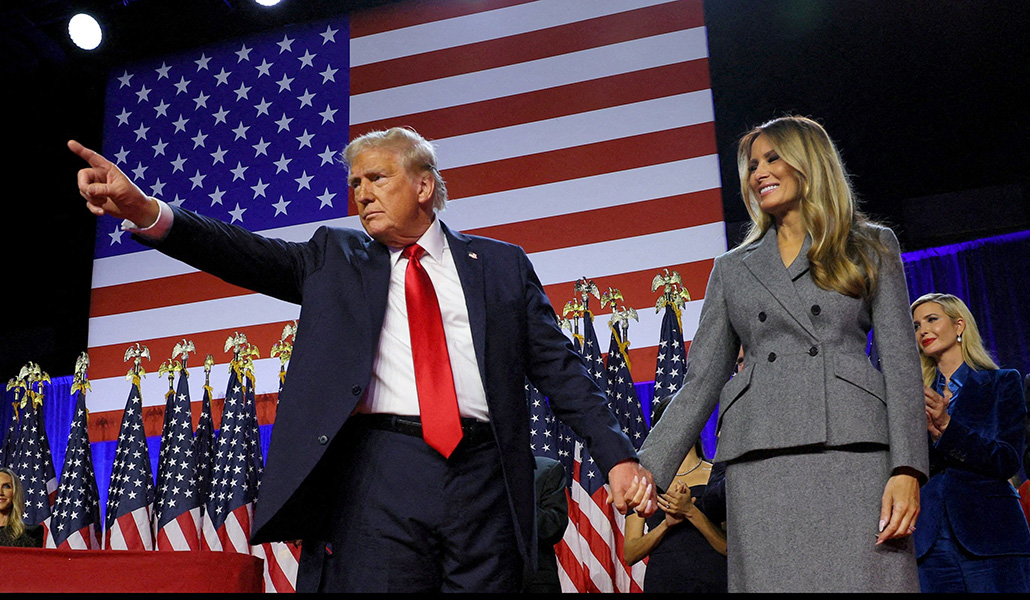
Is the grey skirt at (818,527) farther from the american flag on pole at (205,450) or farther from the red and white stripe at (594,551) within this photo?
the american flag on pole at (205,450)

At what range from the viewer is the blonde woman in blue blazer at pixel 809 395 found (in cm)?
161

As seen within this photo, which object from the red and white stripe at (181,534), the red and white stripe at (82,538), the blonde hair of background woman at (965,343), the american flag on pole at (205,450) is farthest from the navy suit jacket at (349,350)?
the red and white stripe at (82,538)

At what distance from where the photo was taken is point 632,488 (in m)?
1.80

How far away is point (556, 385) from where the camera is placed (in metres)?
1.98

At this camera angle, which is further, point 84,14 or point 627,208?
point 84,14

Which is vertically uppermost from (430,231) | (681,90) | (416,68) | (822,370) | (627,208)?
(416,68)

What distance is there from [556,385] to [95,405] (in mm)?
5516

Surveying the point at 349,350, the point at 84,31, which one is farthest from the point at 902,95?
the point at 84,31

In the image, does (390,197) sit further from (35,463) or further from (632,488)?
(35,463)

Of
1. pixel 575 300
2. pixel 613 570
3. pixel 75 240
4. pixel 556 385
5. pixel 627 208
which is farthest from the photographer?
pixel 75 240

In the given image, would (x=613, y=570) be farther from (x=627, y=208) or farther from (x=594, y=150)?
(x=594, y=150)

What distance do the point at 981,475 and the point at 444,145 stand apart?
4448mm

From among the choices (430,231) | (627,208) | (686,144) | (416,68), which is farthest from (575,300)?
(430,231)

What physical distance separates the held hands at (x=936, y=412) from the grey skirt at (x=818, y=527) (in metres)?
0.91
